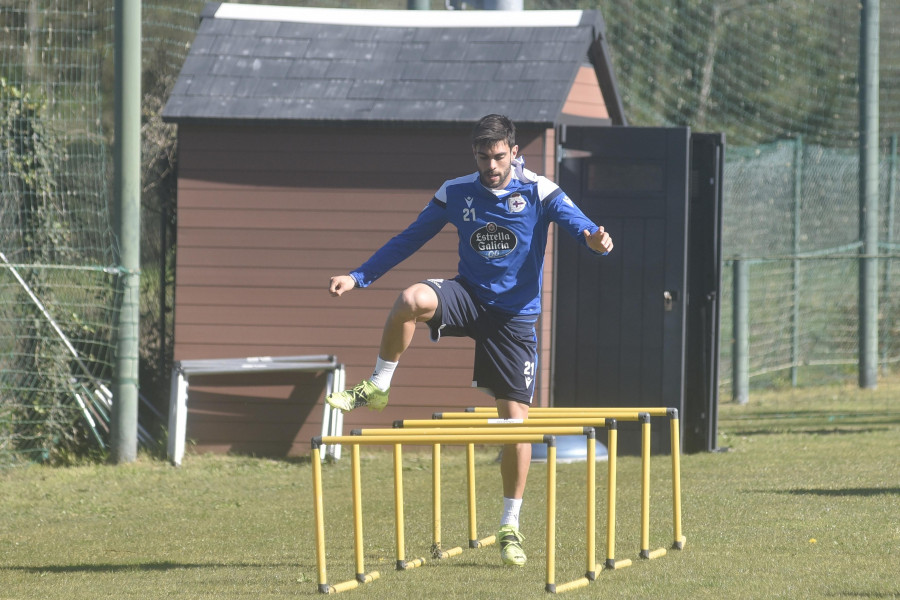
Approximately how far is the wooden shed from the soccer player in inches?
159

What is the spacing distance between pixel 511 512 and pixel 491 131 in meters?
1.81

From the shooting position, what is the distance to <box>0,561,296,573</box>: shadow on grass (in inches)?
252

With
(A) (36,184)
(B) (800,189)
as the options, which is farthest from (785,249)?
(A) (36,184)

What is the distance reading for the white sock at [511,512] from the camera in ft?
20.1

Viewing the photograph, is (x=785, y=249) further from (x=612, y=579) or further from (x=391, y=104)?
(x=612, y=579)

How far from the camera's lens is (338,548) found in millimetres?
6879

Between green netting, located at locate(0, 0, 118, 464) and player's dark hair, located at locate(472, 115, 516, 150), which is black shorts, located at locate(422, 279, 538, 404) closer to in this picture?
player's dark hair, located at locate(472, 115, 516, 150)

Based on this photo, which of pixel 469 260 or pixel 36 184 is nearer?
pixel 469 260

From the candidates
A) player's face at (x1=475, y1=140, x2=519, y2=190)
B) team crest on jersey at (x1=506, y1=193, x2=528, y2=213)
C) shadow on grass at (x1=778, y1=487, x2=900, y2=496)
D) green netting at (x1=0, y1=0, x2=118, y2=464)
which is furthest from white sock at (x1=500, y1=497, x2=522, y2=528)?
green netting at (x1=0, y1=0, x2=118, y2=464)

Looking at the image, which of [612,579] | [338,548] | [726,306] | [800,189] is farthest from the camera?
[726,306]

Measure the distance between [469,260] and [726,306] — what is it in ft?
35.5

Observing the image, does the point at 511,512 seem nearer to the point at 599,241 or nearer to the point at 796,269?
the point at 599,241

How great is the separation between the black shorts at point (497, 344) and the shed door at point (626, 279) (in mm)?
3908

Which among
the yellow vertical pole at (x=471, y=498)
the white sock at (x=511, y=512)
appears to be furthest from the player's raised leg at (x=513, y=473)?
the yellow vertical pole at (x=471, y=498)
